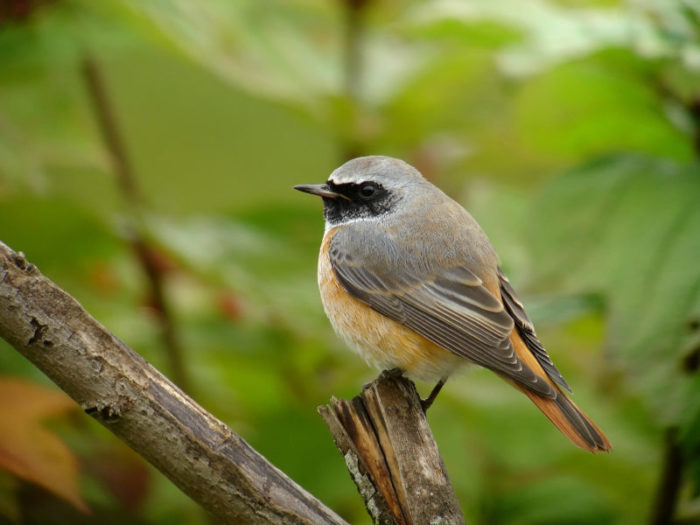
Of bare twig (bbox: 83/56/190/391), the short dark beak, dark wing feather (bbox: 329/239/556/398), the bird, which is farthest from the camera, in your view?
bare twig (bbox: 83/56/190/391)

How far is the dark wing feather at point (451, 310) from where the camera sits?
342 cm

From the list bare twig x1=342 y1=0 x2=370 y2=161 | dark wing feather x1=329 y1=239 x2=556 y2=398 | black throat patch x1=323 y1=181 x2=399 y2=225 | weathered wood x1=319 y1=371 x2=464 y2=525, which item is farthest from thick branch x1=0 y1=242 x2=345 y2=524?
bare twig x1=342 y1=0 x2=370 y2=161

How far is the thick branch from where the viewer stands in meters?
A: 2.44

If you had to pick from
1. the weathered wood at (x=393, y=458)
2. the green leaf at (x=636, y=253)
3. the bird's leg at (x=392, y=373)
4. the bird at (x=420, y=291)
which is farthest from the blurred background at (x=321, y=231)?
the weathered wood at (x=393, y=458)

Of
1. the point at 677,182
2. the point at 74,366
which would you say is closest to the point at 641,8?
the point at 677,182

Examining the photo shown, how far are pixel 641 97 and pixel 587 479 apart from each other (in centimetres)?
205

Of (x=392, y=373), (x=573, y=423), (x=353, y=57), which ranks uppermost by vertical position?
(x=353, y=57)

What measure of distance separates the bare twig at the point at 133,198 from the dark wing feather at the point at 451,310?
47.1 inches

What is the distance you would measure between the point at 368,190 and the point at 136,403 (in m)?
2.16

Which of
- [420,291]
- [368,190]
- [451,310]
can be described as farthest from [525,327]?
[368,190]

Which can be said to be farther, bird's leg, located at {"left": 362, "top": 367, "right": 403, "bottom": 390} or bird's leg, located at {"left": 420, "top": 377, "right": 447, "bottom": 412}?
bird's leg, located at {"left": 420, "top": 377, "right": 447, "bottom": 412}

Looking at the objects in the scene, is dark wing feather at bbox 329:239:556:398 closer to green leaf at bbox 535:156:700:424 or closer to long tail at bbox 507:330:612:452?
long tail at bbox 507:330:612:452

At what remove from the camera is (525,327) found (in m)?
3.73

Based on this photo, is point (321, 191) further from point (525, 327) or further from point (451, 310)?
point (525, 327)
